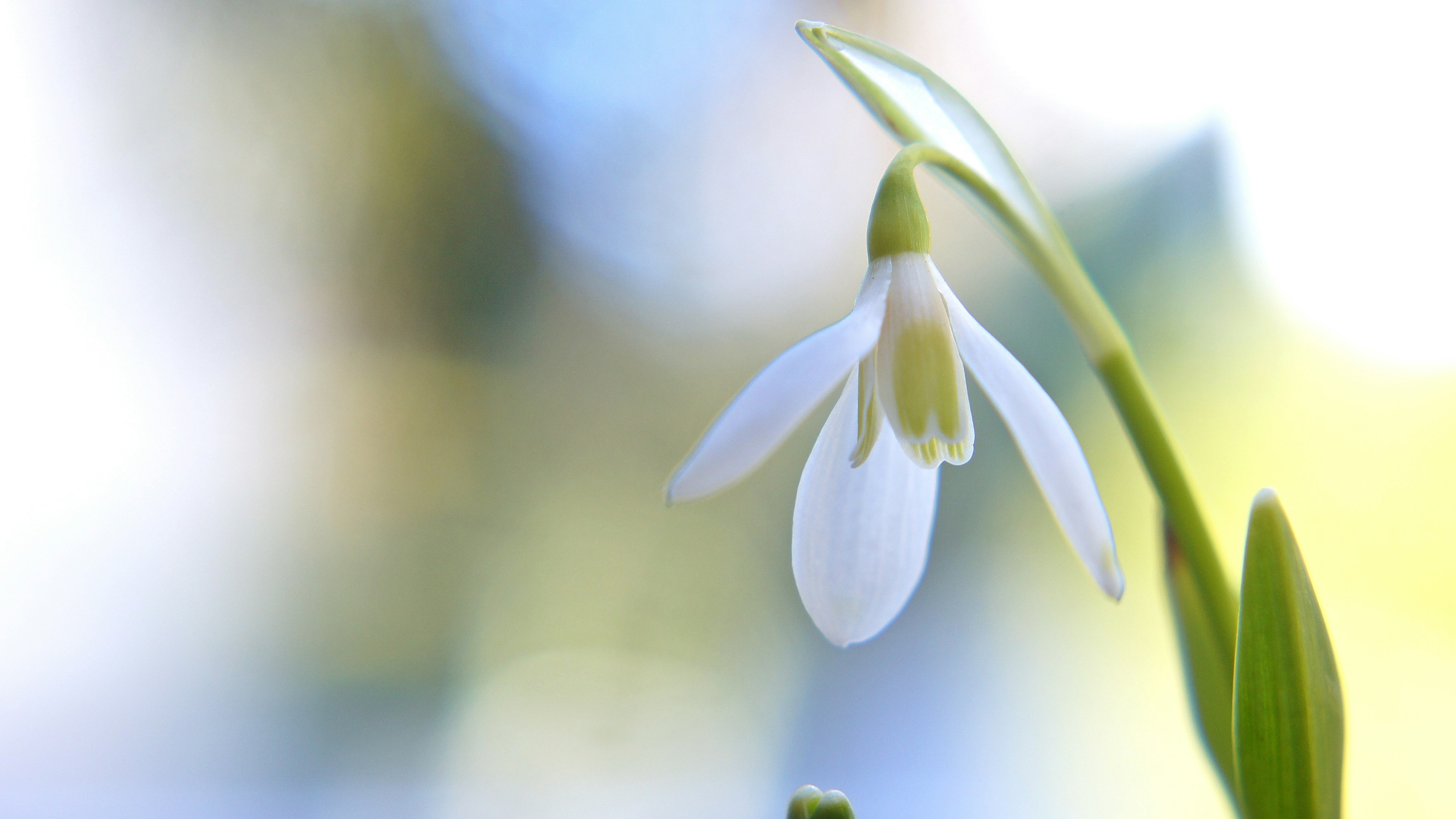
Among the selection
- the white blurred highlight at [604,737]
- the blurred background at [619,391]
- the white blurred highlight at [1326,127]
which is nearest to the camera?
the white blurred highlight at [1326,127]

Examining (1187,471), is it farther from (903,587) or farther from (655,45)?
(655,45)

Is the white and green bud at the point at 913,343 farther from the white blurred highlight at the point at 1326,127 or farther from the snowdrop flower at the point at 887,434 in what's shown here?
the white blurred highlight at the point at 1326,127

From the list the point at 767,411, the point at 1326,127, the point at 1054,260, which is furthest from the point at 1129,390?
the point at 1326,127

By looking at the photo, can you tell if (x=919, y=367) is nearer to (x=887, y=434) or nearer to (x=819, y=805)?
(x=887, y=434)

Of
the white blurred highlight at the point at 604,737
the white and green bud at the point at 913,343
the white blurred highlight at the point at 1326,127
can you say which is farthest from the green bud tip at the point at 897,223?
the white blurred highlight at the point at 604,737

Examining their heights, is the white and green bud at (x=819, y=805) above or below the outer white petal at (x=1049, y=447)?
below

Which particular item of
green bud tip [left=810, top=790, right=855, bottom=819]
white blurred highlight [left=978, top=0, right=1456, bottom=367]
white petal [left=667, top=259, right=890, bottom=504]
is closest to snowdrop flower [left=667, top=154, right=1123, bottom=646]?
white petal [left=667, top=259, right=890, bottom=504]

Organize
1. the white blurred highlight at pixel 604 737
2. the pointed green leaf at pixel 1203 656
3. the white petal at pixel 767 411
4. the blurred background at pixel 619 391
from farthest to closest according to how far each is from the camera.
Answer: the white blurred highlight at pixel 604 737 → the blurred background at pixel 619 391 → the pointed green leaf at pixel 1203 656 → the white petal at pixel 767 411
